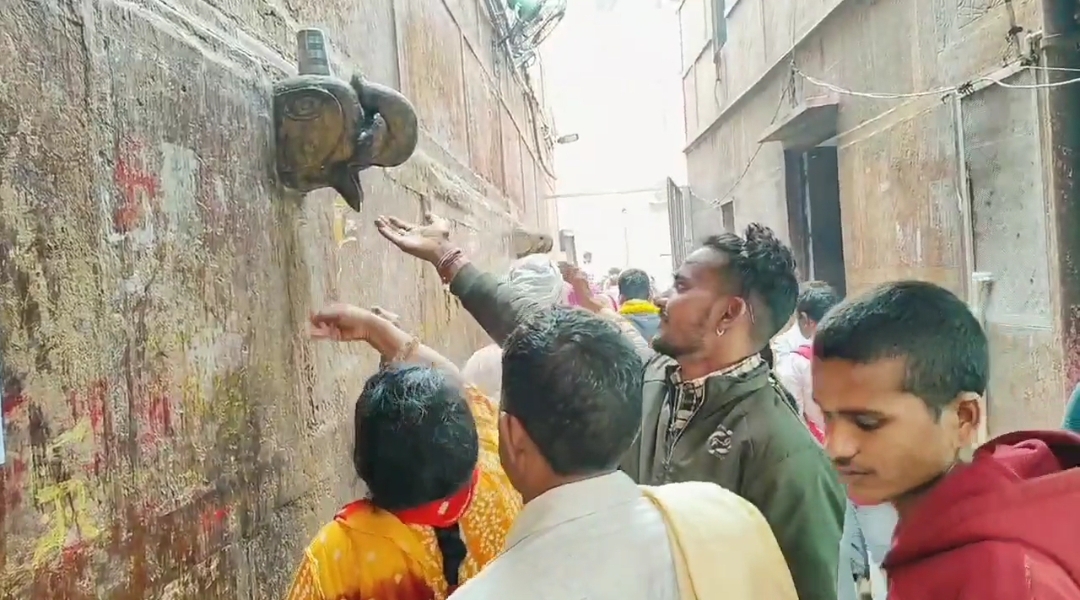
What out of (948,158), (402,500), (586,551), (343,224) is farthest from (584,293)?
(948,158)

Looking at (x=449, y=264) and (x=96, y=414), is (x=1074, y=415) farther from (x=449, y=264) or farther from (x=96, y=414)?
(x=96, y=414)

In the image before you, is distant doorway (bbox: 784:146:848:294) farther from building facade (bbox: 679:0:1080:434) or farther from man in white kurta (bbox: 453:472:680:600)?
man in white kurta (bbox: 453:472:680:600)

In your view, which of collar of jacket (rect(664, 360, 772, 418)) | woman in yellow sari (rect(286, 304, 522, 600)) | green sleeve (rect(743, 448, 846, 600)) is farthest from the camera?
collar of jacket (rect(664, 360, 772, 418))

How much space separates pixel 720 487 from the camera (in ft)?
4.92

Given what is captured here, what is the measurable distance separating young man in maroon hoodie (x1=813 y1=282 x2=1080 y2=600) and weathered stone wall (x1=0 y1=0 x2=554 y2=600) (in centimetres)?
116

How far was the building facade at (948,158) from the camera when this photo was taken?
4938 mm

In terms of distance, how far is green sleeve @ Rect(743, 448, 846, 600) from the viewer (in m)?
1.81

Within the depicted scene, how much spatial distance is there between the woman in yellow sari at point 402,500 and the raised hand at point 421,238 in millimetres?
1001

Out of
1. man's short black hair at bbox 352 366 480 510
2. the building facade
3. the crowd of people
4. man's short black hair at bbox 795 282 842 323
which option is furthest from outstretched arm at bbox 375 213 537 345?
the building facade

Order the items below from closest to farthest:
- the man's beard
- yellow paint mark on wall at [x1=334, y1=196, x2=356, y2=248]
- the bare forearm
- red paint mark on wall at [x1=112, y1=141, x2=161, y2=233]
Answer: red paint mark on wall at [x1=112, y1=141, x2=161, y2=233] < the man's beard < the bare forearm < yellow paint mark on wall at [x1=334, y1=196, x2=356, y2=248]

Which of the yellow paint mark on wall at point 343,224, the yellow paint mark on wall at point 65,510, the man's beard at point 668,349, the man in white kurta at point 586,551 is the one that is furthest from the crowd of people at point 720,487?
the yellow paint mark on wall at point 343,224

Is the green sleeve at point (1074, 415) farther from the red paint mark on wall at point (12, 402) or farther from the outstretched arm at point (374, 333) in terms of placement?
the red paint mark on wall at point (12, 402)

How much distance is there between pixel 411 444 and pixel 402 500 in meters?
0.09

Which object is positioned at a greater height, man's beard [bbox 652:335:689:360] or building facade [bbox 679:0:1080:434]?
building facade [bbox 679:0:1080:434]
